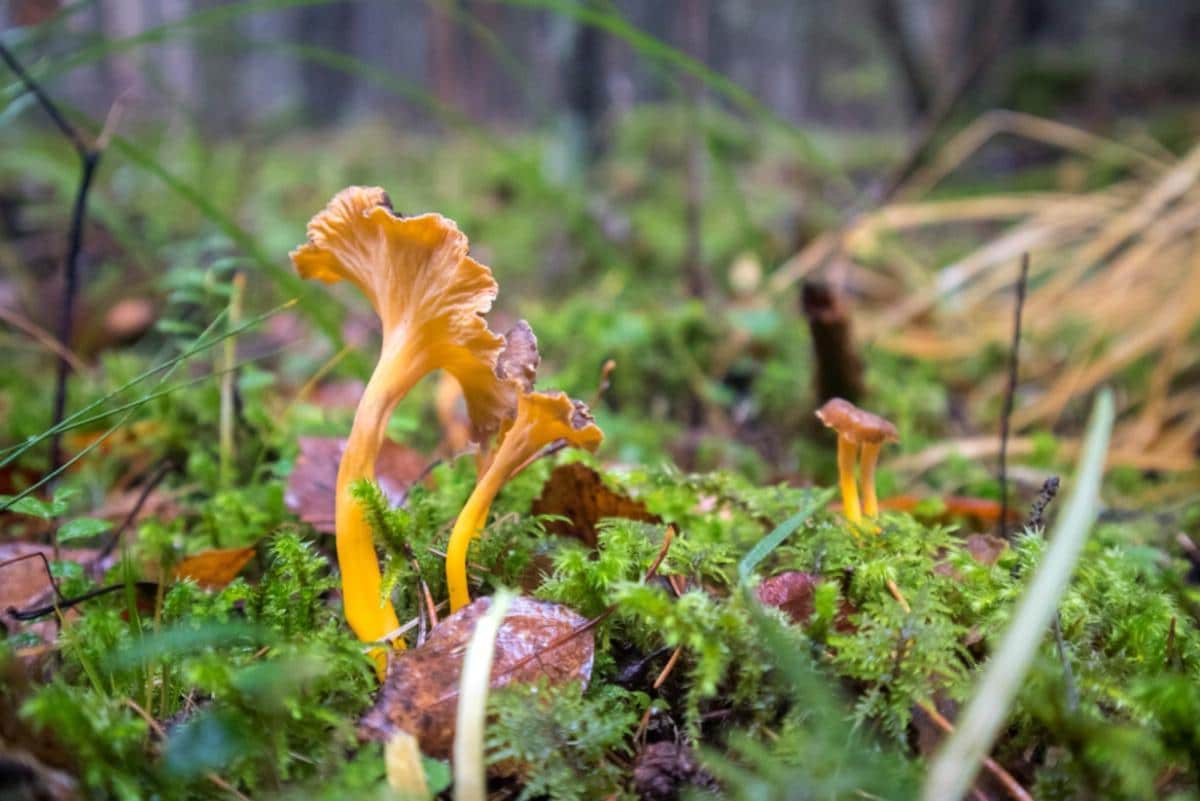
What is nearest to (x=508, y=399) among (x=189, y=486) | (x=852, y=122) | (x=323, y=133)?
(x=189, y=486)

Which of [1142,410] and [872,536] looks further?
[1142,410]

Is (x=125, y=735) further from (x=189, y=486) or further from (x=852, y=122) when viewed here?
(x=852, y=122)

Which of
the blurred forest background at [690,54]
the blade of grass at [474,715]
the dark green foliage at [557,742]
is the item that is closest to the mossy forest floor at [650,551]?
the dark green foliage at [557,742]

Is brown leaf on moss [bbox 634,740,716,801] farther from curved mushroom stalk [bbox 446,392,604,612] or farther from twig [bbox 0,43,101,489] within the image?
twig [bbox 0,43,101,489]

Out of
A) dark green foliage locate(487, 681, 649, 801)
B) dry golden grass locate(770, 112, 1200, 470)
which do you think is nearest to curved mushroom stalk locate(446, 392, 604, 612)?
dark green foliage locate(487, 681, 649, 801)

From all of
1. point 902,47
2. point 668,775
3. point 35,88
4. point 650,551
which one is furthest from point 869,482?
point 902,47

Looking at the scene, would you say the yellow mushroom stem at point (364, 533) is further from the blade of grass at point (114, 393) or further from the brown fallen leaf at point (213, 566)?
the brown fallen leaf at point (213, 566)
